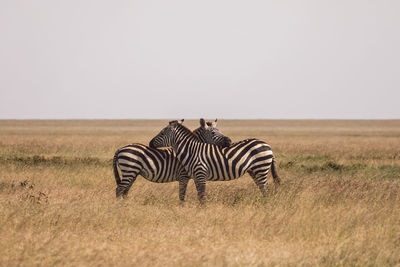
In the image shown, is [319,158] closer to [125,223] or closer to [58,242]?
[125,223]

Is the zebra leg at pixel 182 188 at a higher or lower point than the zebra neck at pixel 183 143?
lower

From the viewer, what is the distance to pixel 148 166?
39.3ft

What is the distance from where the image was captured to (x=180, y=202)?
11891 millimetres

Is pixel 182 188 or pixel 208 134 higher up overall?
pixel 208 134

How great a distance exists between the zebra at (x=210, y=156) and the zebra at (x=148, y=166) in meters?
0.32

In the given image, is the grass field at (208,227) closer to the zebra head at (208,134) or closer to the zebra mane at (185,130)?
the zebra head at (208,134)

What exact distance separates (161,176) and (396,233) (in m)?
5.49

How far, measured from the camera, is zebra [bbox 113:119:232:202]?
39.0 feet

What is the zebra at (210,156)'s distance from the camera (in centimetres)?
1156

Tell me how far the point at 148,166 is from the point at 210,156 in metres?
1.48

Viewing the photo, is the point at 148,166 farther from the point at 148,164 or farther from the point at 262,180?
the point at 262,180

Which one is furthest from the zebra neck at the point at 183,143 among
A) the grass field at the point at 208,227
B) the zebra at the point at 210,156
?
the grass field at the point at 208,227

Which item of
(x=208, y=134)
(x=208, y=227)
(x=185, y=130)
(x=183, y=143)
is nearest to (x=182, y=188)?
(x=183, y=143)

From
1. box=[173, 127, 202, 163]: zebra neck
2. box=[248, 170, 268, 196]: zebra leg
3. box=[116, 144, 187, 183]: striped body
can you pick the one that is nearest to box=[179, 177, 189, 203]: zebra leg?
box=[116, 144, 187, 183]: striped body
